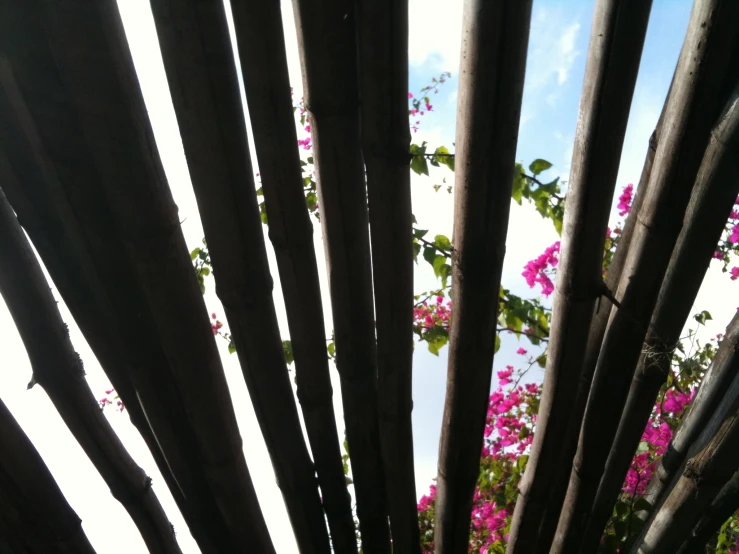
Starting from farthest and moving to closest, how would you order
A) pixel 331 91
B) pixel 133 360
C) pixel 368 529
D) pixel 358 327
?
pixel 368 529, pixel 358 327, pixel 133 360, pixel 331 91

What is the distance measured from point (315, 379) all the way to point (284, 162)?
1103 millimetres

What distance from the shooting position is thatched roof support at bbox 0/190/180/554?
221cm

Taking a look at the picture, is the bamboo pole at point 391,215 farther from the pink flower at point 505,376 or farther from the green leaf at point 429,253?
the pink flower at point 505,376

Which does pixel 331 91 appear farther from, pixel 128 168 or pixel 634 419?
pixel 634 419

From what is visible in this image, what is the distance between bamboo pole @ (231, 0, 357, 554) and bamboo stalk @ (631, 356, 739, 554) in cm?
148

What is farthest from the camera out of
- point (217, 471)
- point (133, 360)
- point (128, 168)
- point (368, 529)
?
point (368, 529)

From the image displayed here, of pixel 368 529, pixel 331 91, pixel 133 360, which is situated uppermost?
pixel 331 91

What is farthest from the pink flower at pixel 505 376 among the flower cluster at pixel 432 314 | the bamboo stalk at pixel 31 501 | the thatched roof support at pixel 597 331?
the bamboo stalk at pixel 31 501

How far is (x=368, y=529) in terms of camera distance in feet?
11.4

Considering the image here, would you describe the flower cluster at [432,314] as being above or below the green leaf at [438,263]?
above

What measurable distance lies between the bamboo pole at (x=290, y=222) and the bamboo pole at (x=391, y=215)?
0.81 feet

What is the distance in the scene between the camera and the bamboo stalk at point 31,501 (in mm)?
2232

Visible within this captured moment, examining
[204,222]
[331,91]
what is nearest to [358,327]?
[204,222]

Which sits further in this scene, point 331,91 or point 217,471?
point 217,471
